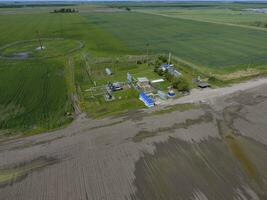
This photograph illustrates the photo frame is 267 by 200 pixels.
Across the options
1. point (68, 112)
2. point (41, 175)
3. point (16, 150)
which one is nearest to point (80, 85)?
point (68, 112)

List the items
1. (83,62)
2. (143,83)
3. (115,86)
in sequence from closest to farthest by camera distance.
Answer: (115,86)
(143,83)
(83,62)

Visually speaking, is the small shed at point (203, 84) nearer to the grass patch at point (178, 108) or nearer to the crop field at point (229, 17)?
the grass patch at point (178, 108)

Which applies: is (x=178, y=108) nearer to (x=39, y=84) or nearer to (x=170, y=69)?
(x=170, y=69)

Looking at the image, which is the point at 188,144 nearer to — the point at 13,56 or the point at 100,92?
the point at 100,92

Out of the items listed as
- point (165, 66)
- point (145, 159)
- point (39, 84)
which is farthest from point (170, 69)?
point (39, 84)

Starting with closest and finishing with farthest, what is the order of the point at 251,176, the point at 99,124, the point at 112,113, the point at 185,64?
the point at 251,176 < the point at 99,124 < the point at 112,113 < the point at 185,64

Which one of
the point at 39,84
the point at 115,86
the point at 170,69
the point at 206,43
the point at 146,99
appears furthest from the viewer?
the point at 206,43
